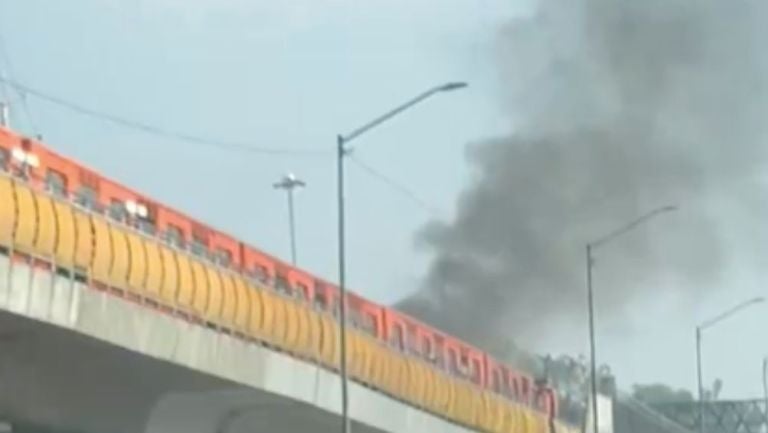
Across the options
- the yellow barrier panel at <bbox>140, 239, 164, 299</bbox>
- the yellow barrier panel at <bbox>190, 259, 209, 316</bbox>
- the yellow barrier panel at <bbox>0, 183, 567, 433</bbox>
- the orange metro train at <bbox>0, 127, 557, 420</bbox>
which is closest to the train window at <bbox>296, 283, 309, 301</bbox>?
the orange metro train at <bbox>0, 127, 557, 420</bbox>

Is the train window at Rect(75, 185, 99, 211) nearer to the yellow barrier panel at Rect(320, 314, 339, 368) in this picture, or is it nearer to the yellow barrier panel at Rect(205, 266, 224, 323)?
the yellow barrier panel at Rect(205, 266, 224, 323)

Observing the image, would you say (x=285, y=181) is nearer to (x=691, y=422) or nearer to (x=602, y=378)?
(x=602, y=378)

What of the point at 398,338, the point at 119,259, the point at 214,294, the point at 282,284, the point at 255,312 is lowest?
the point at 119,259

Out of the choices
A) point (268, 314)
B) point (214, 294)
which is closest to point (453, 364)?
point (268, 314)

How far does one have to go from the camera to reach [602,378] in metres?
92.0

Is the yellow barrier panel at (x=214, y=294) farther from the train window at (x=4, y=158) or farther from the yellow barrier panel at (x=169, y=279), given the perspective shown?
the train window at (x=4, y=158)

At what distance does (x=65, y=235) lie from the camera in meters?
30.5

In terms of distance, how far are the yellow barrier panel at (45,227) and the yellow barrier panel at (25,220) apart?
0.14 metres

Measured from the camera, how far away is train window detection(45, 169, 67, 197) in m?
31.7

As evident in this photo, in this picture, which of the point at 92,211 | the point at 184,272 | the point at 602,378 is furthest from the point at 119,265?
the point at 602,378

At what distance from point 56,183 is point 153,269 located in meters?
2.51

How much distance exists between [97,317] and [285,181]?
66718mm

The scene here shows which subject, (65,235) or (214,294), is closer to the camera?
(65,235)

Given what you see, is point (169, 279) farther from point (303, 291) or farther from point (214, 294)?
point (303, 291)
